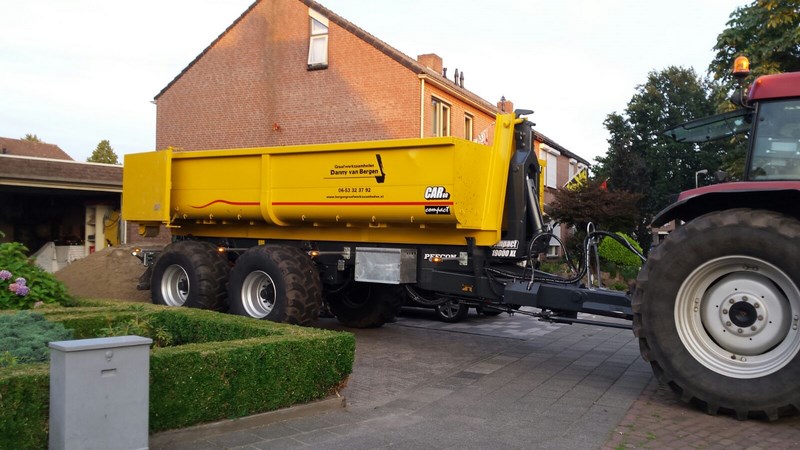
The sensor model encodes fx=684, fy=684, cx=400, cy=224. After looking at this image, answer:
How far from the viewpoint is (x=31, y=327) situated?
631 cm

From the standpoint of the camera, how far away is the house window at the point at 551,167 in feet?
93.3

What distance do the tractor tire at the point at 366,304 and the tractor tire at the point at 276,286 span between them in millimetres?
1493

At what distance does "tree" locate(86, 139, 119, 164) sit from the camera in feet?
211

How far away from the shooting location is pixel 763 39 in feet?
53.4

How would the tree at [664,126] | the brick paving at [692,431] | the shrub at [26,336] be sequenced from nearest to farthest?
→ the brick paving at [692,431], the shrub at [26,336], the tree at [664,126]

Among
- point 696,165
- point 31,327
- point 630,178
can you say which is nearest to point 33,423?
point 31,327

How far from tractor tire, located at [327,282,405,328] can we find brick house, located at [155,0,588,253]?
29.9 feet

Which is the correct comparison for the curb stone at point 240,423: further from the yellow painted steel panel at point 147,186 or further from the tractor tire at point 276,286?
the yellow painted steel panel at point 147,186

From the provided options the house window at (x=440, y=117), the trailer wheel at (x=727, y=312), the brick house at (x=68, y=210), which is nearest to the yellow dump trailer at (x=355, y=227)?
the trailer wheel at (x=727, y=312)

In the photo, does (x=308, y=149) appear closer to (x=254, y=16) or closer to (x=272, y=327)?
(x=272, y=327)

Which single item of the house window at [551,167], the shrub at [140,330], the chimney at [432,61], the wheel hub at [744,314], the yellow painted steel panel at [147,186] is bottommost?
the shrub at [140,330]

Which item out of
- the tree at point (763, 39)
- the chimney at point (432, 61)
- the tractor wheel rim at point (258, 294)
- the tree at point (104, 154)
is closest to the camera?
the tractor wheel rim at point (258, 294)

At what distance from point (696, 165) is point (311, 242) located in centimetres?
4078

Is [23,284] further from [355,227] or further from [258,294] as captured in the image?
[355,227]
